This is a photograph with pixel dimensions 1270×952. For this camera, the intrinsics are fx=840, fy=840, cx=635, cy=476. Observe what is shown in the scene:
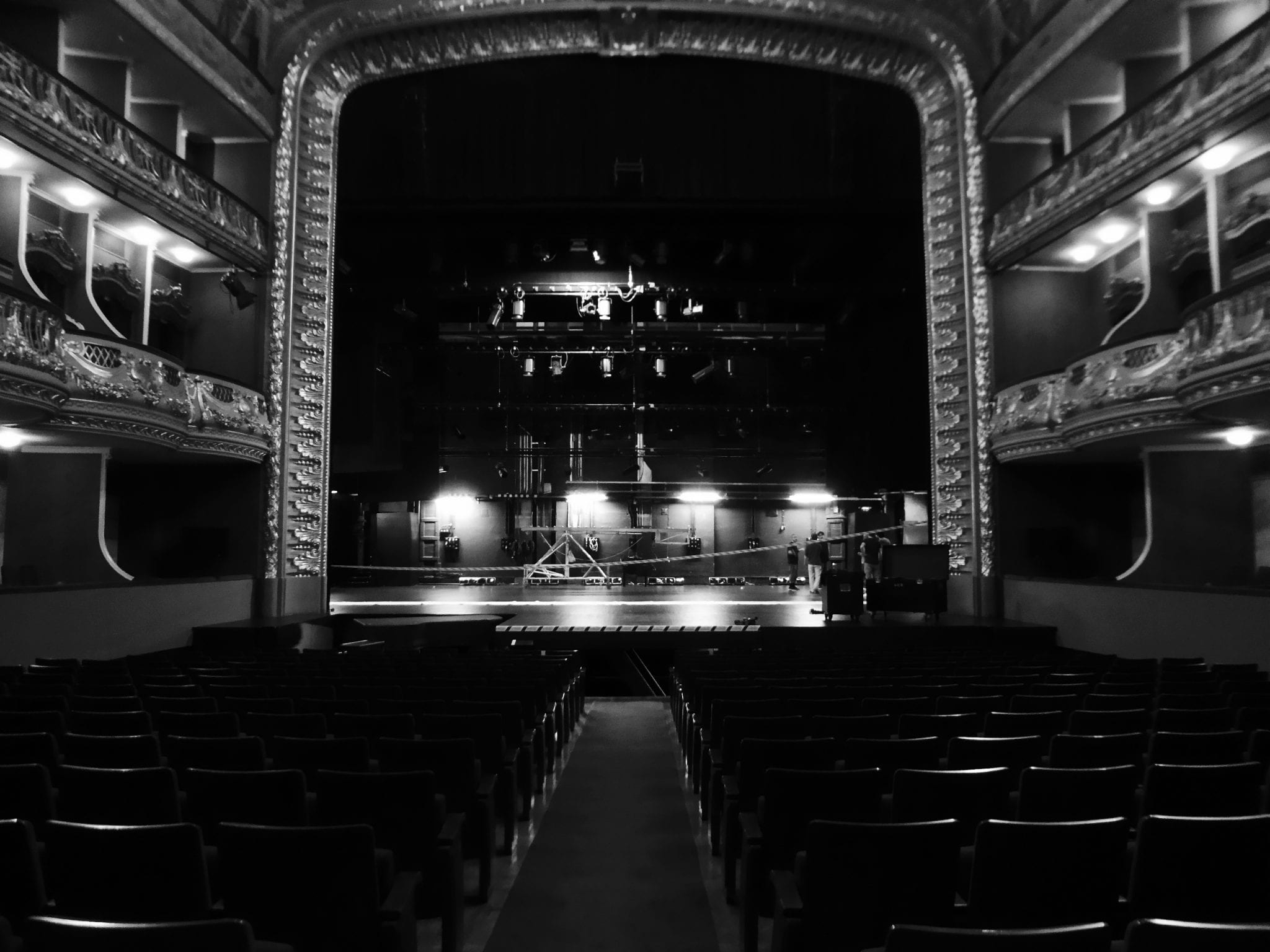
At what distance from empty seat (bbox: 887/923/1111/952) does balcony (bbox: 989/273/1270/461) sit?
26.2ft

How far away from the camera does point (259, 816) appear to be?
9.29 feet

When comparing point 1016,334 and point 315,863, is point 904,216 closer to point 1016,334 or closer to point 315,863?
point 1016,334

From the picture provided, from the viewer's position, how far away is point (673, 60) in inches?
623

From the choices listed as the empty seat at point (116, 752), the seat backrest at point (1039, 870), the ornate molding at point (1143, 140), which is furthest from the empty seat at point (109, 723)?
the ornate molding at point (1143, 140)

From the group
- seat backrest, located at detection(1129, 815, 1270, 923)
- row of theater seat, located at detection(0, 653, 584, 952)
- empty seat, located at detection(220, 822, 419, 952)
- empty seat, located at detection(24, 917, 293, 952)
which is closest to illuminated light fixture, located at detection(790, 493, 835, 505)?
row of theater seat, located at detection(0, 653, 584, 952)

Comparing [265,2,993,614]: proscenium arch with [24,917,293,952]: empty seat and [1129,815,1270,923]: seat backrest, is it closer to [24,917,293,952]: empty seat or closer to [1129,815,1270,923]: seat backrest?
[1129,815,1270,923]: seat backrest

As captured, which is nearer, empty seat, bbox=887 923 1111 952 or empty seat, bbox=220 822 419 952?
empty seat, bbox=887 923 1111 952

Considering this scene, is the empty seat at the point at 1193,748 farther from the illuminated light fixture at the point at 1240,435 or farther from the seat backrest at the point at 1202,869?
the illuminated light fixture at the point at 1240,435

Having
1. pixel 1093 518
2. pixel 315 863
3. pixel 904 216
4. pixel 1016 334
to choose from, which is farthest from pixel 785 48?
pixel 315 863

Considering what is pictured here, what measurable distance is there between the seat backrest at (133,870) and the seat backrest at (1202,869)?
2.49m

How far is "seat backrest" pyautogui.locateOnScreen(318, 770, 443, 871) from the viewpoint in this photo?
295cm

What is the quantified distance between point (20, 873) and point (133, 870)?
11.9 inches

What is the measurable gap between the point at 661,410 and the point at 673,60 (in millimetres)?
9149

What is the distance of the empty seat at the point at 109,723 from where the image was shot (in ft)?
14.0
